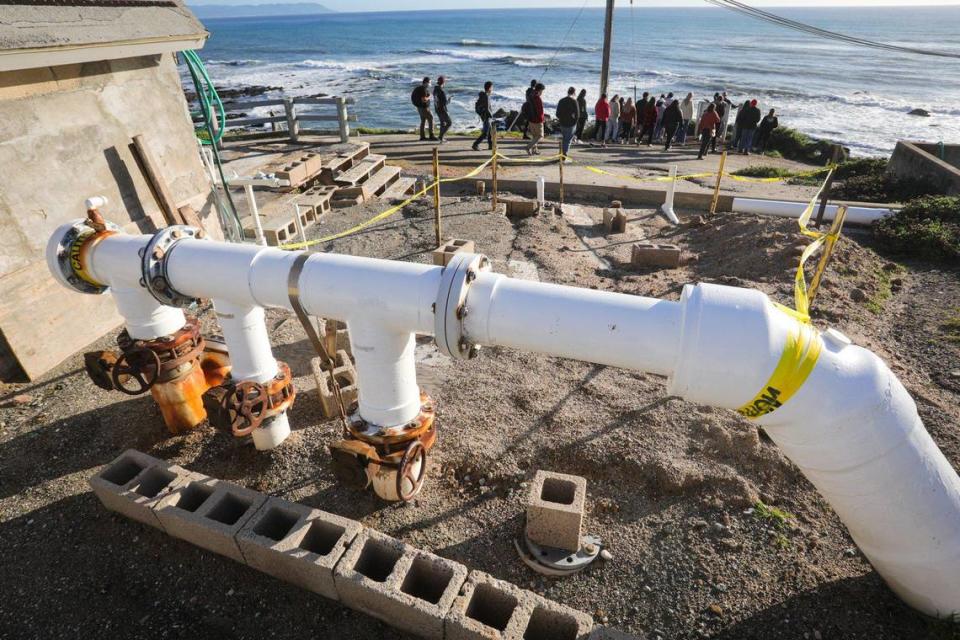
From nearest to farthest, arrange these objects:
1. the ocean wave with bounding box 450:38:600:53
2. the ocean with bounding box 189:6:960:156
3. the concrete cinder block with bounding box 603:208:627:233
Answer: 1. the concrete cinder block with bounding box 603:208:627:233
2. the ocean with bounding box 189:6:960:156
3. the ocean wave with bounding box 450:38:600:53

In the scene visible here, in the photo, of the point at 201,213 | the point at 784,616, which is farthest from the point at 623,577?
the point at 201,213

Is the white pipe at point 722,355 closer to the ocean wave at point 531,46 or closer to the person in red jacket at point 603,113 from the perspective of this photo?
the person in red jacket at point 603,113

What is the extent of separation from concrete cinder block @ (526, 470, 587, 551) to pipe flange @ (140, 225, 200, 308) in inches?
96.2

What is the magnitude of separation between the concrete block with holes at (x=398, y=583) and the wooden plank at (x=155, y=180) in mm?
5012

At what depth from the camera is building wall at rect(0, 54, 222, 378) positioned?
4566 millimetres

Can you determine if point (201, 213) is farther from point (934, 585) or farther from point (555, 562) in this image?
point (934, 585)

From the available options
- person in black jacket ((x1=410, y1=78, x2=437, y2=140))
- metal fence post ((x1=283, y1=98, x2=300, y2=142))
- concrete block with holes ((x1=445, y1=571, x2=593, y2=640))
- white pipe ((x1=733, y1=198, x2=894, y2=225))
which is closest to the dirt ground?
concrete block with holes ((x1=445, y1=571, x2=593, y2=640))

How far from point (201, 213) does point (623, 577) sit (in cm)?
659

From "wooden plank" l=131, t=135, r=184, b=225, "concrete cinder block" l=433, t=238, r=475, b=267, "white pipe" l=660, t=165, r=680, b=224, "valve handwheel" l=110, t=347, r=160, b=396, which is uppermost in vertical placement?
"wooden plank" l=131, t=135, r=184, b=225

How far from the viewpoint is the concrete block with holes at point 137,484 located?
326 centimetres

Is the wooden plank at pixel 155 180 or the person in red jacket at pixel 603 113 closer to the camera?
the wooden plank at pixel 155 180

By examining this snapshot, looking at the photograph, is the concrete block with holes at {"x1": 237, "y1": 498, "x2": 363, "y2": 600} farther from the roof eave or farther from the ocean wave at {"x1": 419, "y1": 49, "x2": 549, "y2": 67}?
the ocean wave at {"x1": 419, "y1": 49, "x2": 549, "y2": 67}

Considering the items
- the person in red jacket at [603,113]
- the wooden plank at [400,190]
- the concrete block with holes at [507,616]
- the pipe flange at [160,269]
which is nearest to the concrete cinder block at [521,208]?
the wooden plank at [400,190]

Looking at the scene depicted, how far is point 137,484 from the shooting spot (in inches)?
131
